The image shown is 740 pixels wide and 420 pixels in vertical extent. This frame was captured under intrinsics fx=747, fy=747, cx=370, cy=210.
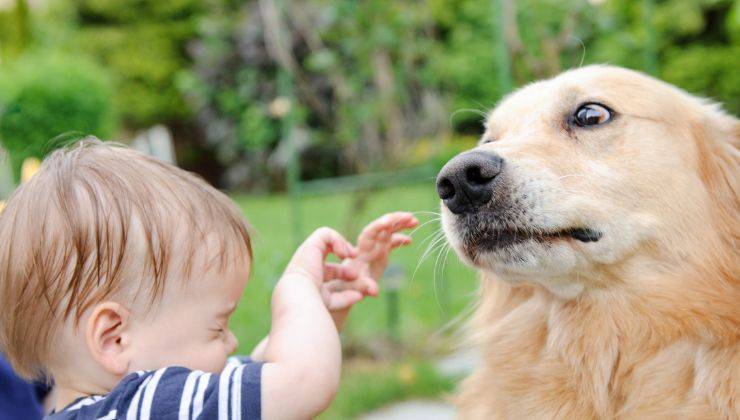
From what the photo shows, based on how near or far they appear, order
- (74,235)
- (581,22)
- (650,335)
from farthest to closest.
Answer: (581,22) < (650,335) < (74,235)

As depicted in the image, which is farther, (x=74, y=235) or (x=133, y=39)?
(x=133, y=39)

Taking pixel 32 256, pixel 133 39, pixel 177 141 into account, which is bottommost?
pixel 177 141

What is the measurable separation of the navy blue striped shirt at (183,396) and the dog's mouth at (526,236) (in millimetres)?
669

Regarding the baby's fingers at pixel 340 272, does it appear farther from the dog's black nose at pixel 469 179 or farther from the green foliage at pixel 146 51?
the green foliage at pixel 146 51

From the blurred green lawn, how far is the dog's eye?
48cm

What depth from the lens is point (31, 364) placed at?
152cm

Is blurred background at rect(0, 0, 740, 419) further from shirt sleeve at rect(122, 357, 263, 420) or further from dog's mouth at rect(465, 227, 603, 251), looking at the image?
shirt sleeve at rect(122, 357, 263, 420)

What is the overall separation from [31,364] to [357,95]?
3.63m

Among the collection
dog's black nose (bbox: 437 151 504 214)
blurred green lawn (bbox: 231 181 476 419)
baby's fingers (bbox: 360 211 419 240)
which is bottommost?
blurred green lawn (bbox: 231 181 476 419)

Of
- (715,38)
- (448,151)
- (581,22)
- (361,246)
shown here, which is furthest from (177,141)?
(361,246)

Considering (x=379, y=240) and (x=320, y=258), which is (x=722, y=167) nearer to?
(x=379, y=240)

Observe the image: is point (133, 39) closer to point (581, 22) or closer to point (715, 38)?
point (715, 38)

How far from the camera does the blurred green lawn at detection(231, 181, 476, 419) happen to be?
402 cm

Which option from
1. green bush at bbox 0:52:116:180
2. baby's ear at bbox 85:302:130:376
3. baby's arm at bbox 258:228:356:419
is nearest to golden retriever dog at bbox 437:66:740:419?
baby's arm at bbox 258:228:356:419
